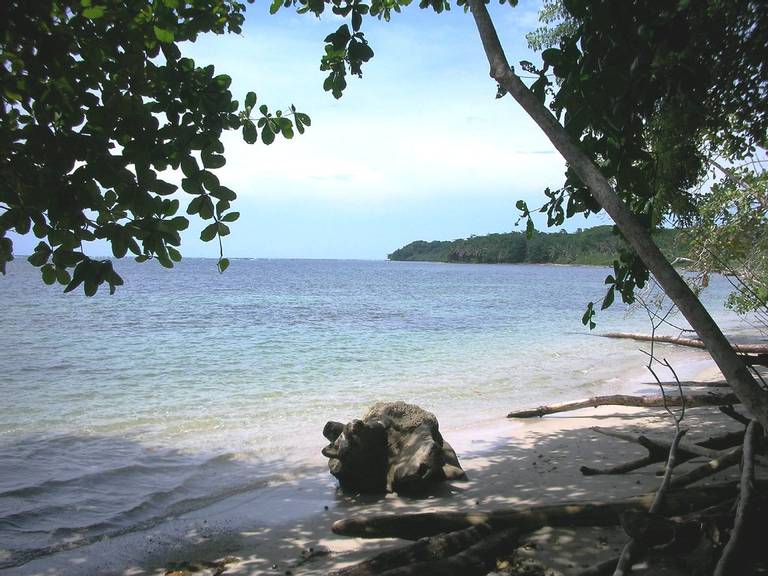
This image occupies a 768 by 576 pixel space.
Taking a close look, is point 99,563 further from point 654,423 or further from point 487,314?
point 487,314

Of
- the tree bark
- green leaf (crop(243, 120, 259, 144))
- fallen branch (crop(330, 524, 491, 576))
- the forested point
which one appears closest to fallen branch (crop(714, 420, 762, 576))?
the tree bark

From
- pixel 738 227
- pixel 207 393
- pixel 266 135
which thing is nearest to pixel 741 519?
pixel 266 135

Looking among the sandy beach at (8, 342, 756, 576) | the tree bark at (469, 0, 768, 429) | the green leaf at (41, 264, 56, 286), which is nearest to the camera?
the tree bark at (469, 0, 768, 429)

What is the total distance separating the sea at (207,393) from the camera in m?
6.53

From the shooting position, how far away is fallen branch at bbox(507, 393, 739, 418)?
6.82 metres

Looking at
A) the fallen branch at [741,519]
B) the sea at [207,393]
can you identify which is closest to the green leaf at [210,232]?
the fallen branch at [741,519]

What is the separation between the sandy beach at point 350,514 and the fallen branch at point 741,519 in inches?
29.7

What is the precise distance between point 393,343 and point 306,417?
995 cm

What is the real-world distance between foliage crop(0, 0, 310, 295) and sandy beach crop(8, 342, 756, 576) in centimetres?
266

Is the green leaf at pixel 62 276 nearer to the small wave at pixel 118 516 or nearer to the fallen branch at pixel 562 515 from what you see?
the fallen branch at pixel 562 515

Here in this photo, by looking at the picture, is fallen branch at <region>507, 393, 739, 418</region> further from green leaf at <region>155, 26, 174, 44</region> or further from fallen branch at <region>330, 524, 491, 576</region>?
green leaf at <region>155, 26, 174, 44</region>

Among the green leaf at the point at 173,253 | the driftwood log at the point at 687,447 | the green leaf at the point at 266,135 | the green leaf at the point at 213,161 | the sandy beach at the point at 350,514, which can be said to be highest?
the green leaf at the point at 266,135

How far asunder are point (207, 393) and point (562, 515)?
9.54 m

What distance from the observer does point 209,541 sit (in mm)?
5082
